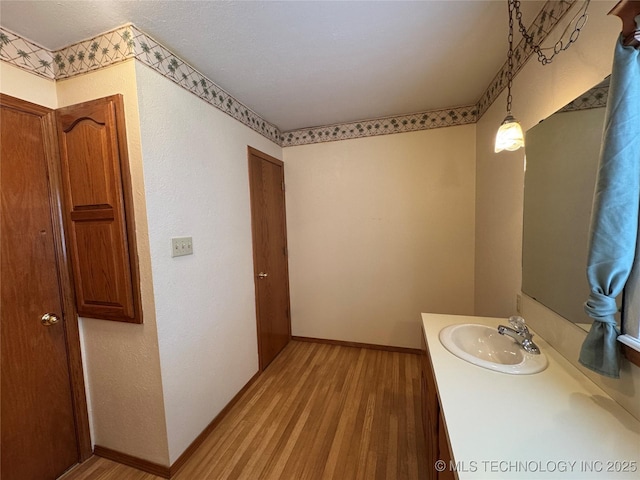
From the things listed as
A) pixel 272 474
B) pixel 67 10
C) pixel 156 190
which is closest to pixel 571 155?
pixel 156 190

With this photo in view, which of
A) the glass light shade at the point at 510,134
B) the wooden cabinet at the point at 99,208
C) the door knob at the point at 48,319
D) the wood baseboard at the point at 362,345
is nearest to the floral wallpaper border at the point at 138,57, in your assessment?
the wooden cabinet at the point at 99,208

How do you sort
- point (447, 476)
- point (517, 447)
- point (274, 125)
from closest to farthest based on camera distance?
point (517, 447), point (447, 476), point (274, 125)

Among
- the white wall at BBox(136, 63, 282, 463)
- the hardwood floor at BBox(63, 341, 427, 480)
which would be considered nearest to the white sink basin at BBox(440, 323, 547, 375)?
the hardwood floor at BBox(63, 341, 427, 480)

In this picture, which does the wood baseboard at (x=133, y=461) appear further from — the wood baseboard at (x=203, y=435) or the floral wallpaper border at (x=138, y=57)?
the floral wallpaper border at (x=138, y=57)

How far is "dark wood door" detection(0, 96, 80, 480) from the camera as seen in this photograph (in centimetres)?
118

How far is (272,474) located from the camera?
138 centimetres

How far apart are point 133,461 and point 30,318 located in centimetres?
101

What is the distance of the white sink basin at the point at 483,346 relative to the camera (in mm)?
1096

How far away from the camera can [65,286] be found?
140cm

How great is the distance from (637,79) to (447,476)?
1.32m

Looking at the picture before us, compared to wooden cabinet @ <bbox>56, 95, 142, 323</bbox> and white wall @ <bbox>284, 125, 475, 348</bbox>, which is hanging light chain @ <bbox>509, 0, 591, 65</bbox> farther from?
wooden cabinet @ <bbox>56, 95, 142, 323</bbox>

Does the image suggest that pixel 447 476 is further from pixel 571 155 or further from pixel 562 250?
pixel 571 155

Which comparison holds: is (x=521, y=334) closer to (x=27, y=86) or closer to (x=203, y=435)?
(x=203, y=435)

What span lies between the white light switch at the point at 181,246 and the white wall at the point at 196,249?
3 cm
